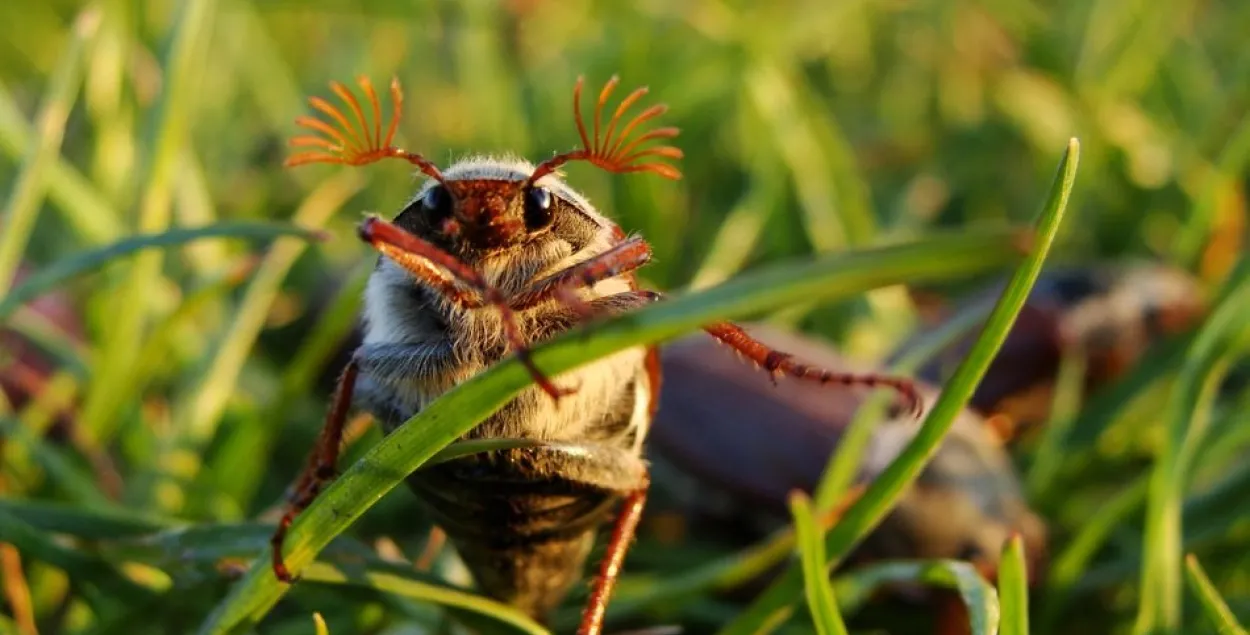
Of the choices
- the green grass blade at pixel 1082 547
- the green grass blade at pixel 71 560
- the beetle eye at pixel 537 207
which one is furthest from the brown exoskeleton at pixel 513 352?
the green grass blade at pixel 1082 547

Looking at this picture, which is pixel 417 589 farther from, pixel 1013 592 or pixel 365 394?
pixel 1013 592

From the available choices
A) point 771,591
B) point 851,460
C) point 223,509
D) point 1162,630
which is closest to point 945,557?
point 851,460

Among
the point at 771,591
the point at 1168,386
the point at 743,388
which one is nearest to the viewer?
the point at 771,591

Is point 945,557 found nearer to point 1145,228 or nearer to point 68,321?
point 1145,228

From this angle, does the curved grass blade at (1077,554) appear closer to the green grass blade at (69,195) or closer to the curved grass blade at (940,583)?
the curved grass blade at (940,583)

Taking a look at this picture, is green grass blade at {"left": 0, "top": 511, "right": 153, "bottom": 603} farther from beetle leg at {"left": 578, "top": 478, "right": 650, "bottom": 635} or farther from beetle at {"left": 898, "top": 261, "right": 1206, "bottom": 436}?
beetle at {"left": 898, "top": 261, "right": 1206, "bottom": 436}

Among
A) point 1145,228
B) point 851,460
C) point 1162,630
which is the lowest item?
point 1162,630

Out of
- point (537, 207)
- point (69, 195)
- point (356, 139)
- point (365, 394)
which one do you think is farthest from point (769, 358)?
point (69, 195)

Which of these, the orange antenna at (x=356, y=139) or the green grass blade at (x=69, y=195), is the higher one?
the green grass blade at (x=69, y=195)
